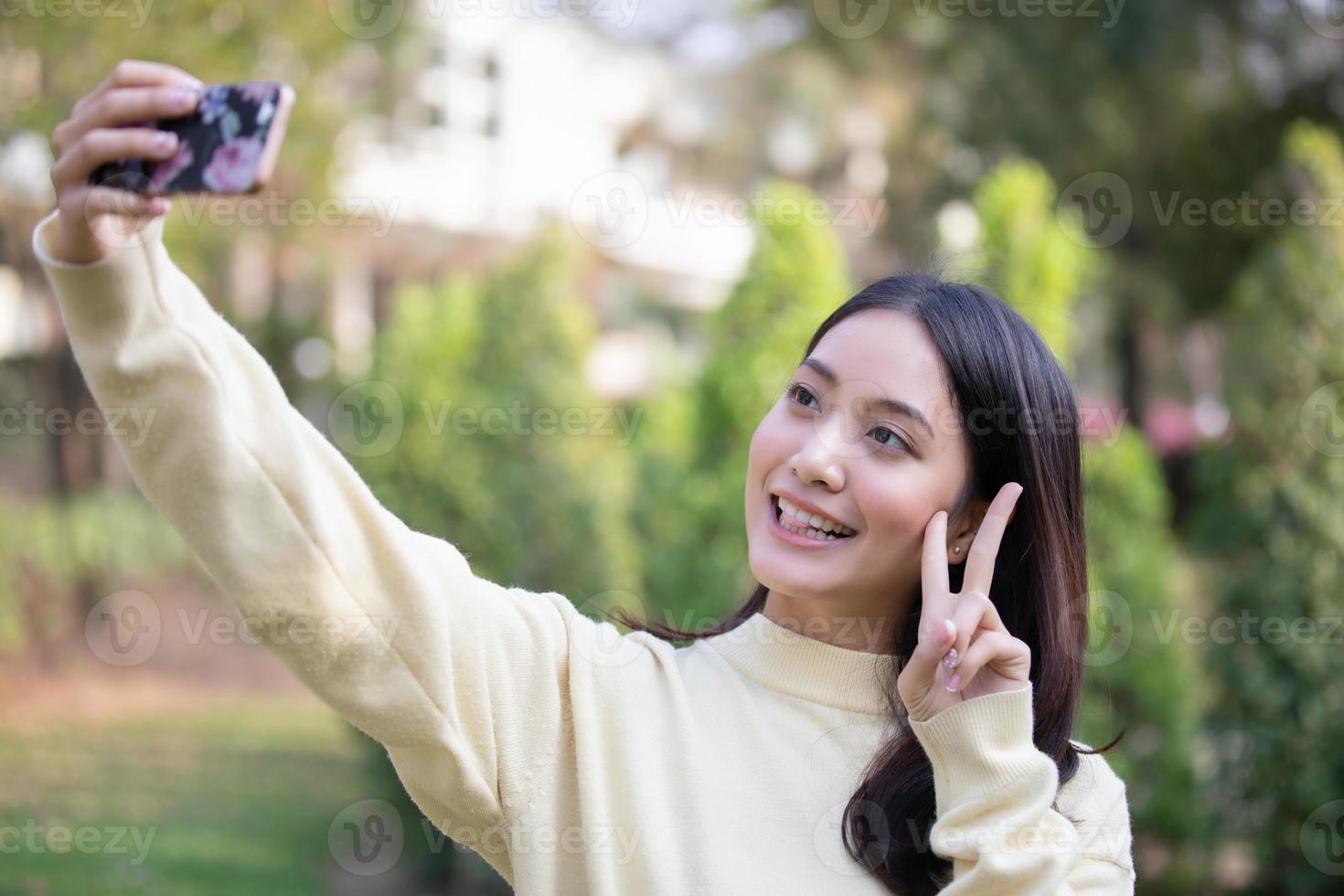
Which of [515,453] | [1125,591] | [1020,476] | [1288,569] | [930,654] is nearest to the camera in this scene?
[930,654]

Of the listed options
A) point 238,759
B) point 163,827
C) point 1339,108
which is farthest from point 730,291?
point 1339,108

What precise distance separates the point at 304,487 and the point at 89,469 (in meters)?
9.52

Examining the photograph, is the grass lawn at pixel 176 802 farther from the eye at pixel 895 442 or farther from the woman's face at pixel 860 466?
the eye at pixel 895 442

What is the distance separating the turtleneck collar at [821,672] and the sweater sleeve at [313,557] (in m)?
0.33

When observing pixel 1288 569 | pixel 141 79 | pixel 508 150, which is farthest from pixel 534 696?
pixel 508 150

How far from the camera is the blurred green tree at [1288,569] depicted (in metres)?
5.11

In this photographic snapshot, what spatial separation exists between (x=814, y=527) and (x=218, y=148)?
917 mm

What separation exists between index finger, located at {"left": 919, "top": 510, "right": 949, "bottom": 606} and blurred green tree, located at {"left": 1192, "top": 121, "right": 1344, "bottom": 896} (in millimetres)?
4025

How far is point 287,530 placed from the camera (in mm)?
1414

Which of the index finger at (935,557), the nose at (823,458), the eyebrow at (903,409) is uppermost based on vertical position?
the eyebrow at (903,409)

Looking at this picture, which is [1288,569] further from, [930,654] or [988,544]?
[930,654]

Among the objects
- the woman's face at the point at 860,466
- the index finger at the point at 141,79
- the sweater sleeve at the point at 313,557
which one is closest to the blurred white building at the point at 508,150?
the woman's face at the point at 860,466

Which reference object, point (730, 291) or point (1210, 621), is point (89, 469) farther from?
point (1210, 621)

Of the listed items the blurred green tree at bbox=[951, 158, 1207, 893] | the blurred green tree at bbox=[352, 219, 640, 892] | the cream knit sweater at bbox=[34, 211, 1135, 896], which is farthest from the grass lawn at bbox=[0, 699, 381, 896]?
the cream knit sweater at bbox=[34, 211, 1135, 896]
